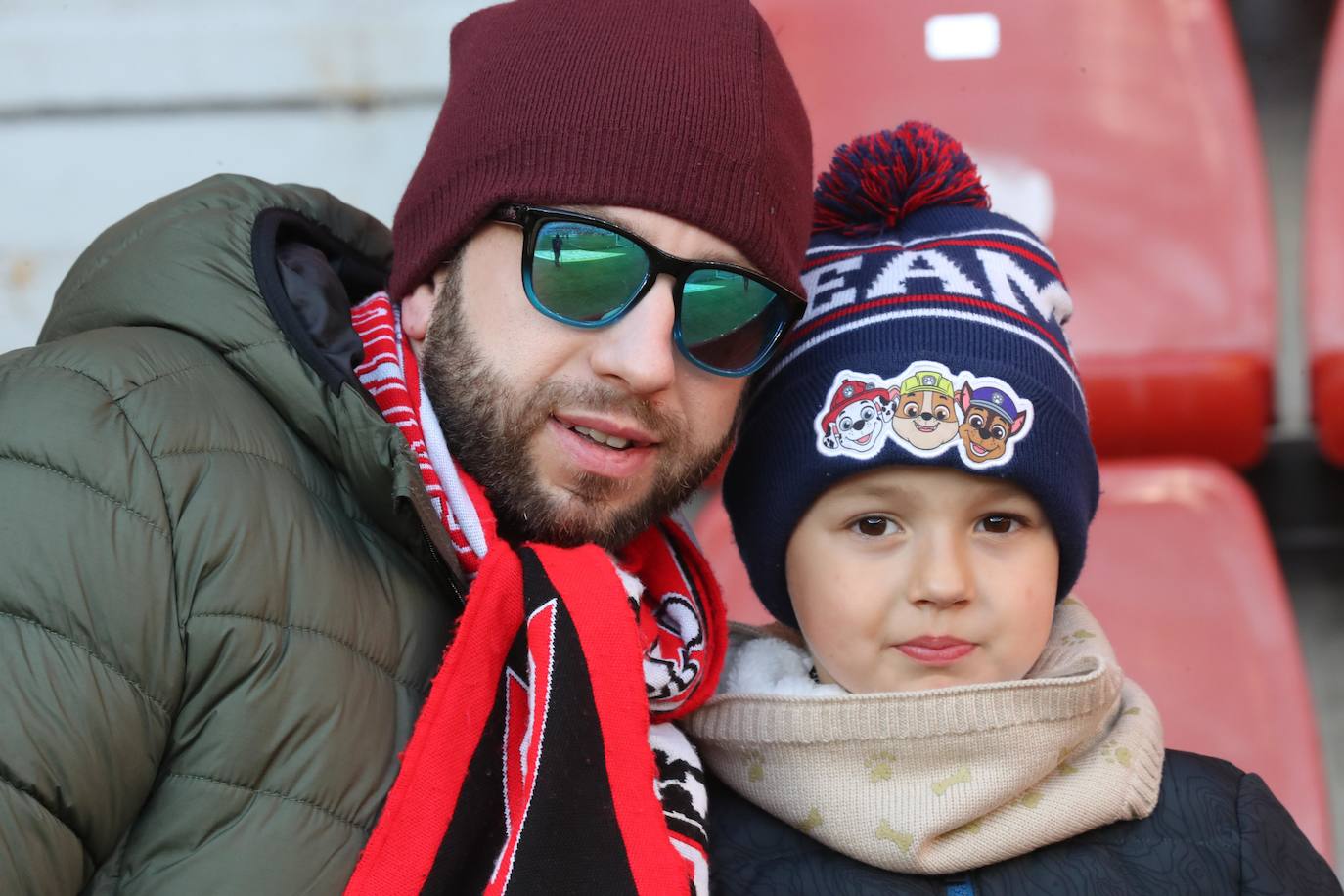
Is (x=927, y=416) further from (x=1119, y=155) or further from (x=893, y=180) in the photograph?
(x=1119, y=155)

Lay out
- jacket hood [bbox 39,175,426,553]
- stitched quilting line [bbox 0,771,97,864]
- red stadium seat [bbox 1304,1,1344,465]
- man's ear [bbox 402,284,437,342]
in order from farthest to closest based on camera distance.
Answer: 1. red stadium seat [bbox 1304,1,1344,465]
2. man's ear [bbox 402,284,437,342]
3. jacket hood [bbox 39,175,426,553]
4. stitched quilting line [bbox 0,771,97,864]

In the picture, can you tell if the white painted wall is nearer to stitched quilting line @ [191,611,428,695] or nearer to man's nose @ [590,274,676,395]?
man's nose @ [590,274,676,395]

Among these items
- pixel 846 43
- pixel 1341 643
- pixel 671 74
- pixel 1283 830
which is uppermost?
pixel 671 74

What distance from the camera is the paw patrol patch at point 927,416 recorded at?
135cm

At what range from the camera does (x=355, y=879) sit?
111 centimetres

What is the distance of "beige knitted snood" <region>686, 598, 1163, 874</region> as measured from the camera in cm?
135

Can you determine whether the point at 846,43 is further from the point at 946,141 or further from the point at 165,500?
the point at 165,500

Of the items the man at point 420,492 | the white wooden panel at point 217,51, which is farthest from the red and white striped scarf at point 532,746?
the white wooden panel at point 217,51

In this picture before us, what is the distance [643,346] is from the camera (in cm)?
135

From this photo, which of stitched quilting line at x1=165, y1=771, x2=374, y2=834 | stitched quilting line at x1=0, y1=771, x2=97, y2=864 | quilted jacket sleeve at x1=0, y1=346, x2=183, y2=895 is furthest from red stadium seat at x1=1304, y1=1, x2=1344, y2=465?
stitched quilting line at x1=0, y1=771, x2=97, y2=864

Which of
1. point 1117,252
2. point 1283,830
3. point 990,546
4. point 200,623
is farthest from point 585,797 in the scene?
point 1117,252

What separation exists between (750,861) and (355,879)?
456 mm

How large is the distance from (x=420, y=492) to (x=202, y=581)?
215mm

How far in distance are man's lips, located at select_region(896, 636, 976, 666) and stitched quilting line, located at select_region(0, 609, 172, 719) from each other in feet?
2.30
